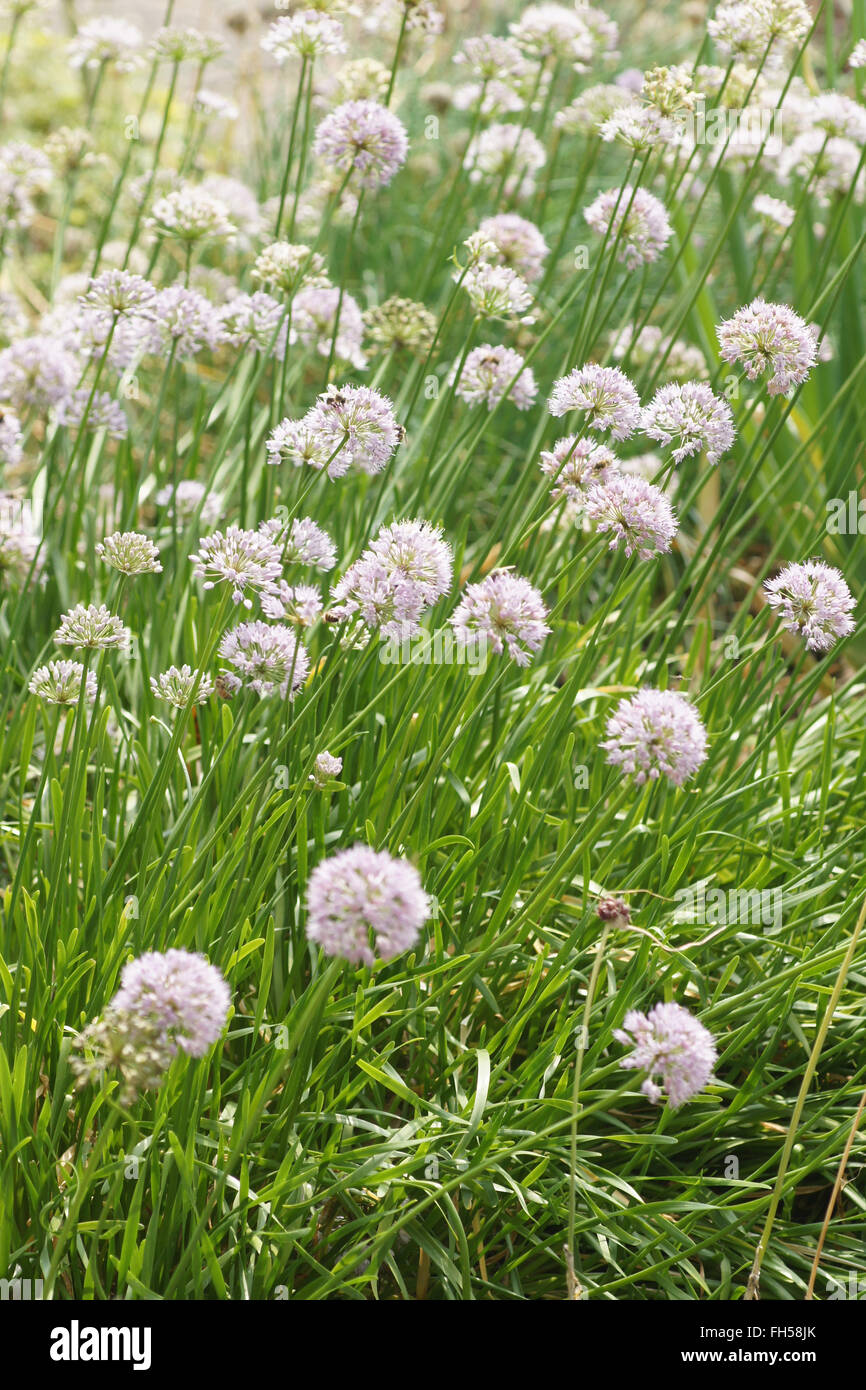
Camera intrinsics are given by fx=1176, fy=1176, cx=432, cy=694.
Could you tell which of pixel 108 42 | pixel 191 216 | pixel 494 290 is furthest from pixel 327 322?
pixel 108 42

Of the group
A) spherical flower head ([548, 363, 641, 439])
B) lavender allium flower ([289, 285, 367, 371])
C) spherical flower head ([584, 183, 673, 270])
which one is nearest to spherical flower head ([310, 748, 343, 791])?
spherical flower head ([548, 363, 641, 439])

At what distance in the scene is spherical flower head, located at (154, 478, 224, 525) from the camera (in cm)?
303

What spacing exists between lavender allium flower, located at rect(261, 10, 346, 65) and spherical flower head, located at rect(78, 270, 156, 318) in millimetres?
649

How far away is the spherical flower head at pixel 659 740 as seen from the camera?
5.52 ft

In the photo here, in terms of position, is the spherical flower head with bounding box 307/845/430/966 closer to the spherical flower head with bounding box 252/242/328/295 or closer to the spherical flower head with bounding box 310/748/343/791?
the spherical flower head with bounding box 310/748/343/791

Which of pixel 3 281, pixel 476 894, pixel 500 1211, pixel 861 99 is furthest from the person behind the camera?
pixel 3 281

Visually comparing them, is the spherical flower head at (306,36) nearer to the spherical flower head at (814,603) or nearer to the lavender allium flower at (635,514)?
the lavender allium flower at (635,514)

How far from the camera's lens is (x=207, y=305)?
2.75 m

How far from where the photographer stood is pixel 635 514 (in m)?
1.90

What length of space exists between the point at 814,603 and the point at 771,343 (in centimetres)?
47
